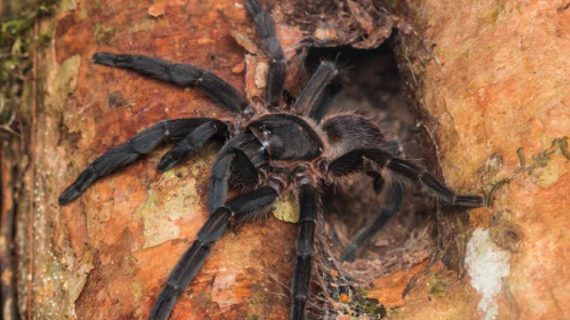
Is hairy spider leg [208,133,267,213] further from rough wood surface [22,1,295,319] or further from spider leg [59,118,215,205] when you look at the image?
spider leg [59,118,215,205]

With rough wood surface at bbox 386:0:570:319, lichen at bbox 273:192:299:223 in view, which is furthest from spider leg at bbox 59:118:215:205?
rough wood surface at bbox 386:0:570:319

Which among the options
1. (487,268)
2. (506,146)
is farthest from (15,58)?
(487,268)

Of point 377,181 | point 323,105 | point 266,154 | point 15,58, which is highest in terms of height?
point 15,58

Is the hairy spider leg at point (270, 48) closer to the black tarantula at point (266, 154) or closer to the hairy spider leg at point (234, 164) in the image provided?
the black tarantula at point (266, 154)


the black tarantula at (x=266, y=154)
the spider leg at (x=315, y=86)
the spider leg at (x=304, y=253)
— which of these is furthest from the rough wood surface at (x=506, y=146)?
the spider leg at (x=315, y=86)

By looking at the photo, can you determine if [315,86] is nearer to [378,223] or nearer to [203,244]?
[378,223]
